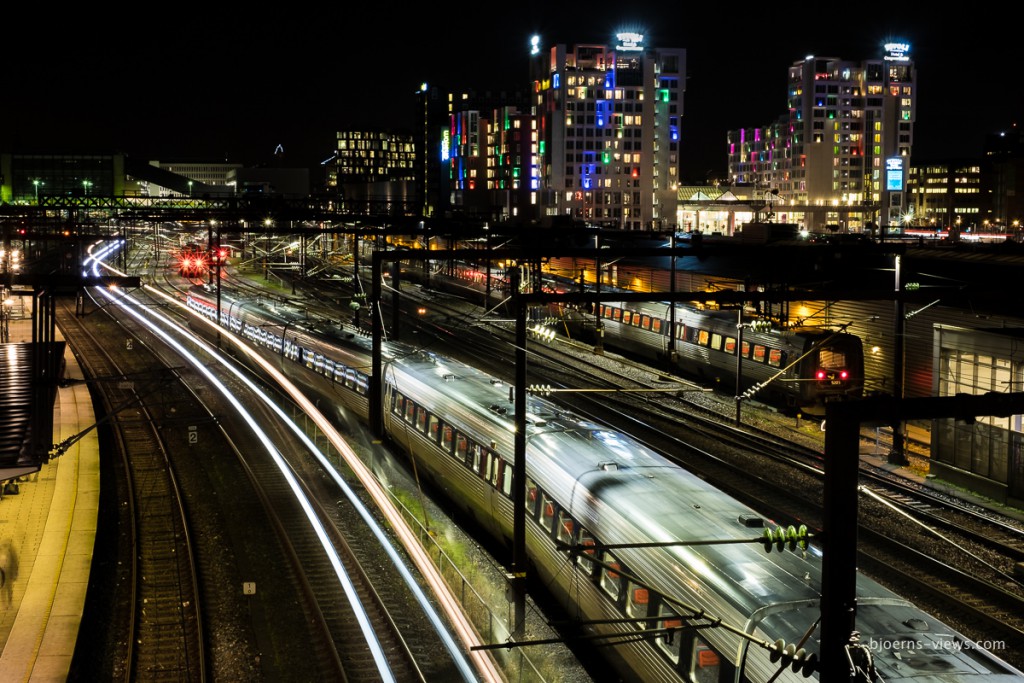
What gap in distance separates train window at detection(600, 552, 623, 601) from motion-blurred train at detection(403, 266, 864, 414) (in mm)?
9317

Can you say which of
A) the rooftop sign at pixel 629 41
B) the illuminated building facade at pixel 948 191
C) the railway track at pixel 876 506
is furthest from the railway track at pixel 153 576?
the illuminated building facade at pixel 948 191

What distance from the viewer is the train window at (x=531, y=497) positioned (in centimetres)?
1202

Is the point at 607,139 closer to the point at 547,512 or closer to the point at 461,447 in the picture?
the point at 461,447

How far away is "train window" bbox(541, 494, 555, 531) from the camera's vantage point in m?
11.4

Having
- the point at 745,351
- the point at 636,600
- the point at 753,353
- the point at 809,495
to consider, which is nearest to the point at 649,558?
the point at 636,600

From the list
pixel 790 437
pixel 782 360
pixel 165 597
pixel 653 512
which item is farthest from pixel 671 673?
pixel 782 360

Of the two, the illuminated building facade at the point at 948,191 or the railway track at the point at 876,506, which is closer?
the railway track at the point at 876,506

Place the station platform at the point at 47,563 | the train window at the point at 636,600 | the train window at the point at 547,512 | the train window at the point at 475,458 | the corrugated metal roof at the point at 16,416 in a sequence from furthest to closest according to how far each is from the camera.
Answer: the train window at the point at 475,458 < the corrugated metal roof at the point at 16,416 < the train window at the point at 547,512 < the station platform at the point at 47,563 < the train window at the point at 636,600

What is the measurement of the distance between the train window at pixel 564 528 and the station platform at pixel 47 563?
18.3 feet

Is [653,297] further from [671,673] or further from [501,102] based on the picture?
[501,102]

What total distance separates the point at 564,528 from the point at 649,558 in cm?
214

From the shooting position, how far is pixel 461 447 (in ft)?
49.8

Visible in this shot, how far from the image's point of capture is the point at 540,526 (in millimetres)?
11750

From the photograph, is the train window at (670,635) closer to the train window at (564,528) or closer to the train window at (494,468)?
the train window at (564,528)
